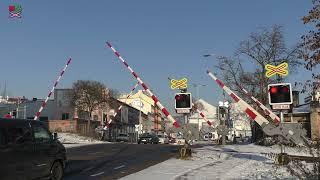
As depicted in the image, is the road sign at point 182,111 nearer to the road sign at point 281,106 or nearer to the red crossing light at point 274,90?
the red crossing light at point 274,90

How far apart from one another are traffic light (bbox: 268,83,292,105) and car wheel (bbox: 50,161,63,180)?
7.05 metres

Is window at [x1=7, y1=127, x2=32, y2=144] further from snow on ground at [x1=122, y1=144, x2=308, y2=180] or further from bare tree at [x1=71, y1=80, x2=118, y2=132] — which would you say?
bare tree at [x1=71, y1=80, x2=118, y2=132]

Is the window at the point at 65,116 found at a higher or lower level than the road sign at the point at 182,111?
higher

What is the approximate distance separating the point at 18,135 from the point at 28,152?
51 centimetres

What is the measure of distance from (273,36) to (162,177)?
3505 cm

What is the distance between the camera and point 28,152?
11477 millimetres

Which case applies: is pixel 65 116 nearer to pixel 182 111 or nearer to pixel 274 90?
pixel 182 111

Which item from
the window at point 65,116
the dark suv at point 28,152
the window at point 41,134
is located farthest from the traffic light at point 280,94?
the window at point 65,116

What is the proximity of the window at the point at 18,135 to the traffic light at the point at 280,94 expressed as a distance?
8046 mm

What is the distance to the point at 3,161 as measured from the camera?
1051 cm

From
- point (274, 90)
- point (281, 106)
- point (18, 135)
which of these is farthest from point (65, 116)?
point (18, 135)

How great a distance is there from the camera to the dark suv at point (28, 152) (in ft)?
35.0

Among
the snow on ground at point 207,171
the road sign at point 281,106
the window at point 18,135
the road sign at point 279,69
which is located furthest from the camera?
the road sign at point 279,69

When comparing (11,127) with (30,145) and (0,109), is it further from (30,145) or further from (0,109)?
(0,109)
